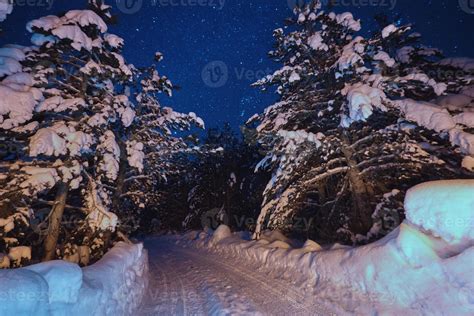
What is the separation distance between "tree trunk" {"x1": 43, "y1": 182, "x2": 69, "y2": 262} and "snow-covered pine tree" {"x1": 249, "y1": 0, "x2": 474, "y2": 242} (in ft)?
19.2

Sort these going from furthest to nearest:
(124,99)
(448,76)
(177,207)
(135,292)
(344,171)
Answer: (177,207), (344,171), (124,99), (448,76), (135,292)

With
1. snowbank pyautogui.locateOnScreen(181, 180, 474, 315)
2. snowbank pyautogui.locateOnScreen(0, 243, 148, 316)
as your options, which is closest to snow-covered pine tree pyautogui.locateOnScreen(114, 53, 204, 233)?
snowbank pyautogui.locateOnScreen(0, 243, 148, 316)

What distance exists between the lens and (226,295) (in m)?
7.27

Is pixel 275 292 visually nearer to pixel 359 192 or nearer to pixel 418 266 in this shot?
pixel 418 266

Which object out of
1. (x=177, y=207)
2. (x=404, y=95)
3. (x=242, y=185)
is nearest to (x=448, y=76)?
(x=404, y=95)

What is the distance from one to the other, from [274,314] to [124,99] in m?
7.17

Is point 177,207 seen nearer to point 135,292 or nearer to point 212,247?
point 212,247

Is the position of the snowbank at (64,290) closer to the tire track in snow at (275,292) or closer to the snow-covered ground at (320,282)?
the snow-covered ground at (320,282)

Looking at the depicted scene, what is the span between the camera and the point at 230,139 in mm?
27250

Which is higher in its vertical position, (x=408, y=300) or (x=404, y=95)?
(x=404, y=95)

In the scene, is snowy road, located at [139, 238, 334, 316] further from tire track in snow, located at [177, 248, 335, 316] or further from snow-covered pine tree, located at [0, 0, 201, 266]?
snow-covered pine tree, located at [0, 0, 201, 266]

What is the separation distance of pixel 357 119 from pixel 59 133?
7.14 meters

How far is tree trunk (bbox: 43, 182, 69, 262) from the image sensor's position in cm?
805

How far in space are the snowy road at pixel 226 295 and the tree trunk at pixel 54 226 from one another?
287 centimetres
